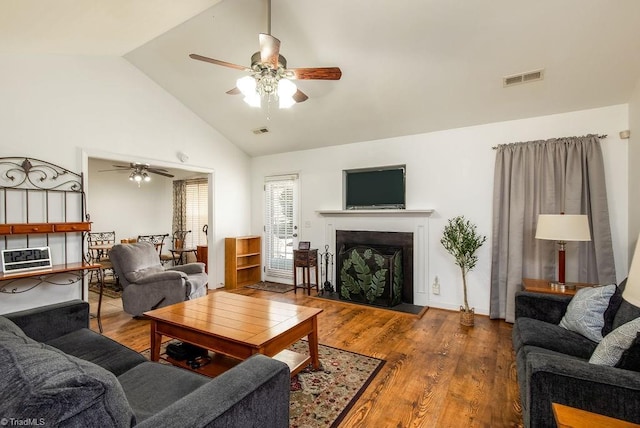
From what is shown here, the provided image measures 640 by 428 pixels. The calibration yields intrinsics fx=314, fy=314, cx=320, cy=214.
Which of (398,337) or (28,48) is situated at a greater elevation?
(28,48)

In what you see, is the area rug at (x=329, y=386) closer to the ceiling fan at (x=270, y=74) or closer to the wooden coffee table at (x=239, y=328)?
the wooden coffee table at (x=239, y=328)

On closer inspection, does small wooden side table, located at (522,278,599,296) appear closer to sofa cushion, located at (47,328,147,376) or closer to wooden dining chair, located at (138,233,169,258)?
sofa cushion, located at (47,328,147,376)

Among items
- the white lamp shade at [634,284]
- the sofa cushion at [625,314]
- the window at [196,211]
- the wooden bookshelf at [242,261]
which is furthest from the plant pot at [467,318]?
the window at [196,211]

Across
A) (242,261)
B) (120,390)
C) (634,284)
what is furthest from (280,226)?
(634,284)

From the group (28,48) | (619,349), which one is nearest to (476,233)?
(619,349)

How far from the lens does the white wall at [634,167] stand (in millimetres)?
3059

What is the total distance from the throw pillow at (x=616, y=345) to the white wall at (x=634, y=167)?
2.05 meters

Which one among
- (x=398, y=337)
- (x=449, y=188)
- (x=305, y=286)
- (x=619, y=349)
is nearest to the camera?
(x=619, y=349)

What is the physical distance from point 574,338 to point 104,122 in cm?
523

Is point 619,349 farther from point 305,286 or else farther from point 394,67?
point 305,286

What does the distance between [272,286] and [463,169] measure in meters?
3.72

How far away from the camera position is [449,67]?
3256mm

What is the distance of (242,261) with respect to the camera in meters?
5.91

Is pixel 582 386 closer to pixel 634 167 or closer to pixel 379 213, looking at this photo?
pixel 634 167
